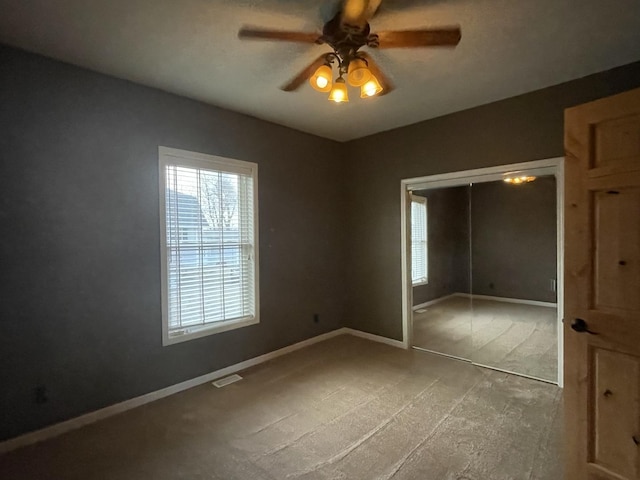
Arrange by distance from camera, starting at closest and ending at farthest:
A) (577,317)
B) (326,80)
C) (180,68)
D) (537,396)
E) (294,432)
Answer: (577,317) < (326,80) < (294,432) < (180,68) < (537,396)

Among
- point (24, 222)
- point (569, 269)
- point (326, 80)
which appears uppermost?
point (326, 80)

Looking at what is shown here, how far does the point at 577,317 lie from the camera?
1617 mm

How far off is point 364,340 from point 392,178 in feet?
6.89

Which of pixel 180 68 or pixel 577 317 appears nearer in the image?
pixel 577 317

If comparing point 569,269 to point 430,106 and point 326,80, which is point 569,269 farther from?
point 430,106

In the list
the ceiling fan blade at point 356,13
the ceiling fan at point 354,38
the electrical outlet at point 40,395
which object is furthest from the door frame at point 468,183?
the electrical outlet at point 40,395

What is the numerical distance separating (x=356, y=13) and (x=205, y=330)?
9.03 feet

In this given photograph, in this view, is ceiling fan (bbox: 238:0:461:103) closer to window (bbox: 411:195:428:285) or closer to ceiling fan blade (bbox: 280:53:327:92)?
ceiling fan blade (bbox: 280:53:327:92)

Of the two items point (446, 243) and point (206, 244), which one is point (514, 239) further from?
point (206, 244)

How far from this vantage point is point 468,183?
10.9ft

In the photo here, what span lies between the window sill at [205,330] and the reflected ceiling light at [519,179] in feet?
9.74

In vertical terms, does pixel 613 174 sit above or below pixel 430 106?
below

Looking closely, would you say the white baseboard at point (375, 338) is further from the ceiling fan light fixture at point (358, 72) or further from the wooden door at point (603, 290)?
the ceiling fan light fixture at point (358, 72)

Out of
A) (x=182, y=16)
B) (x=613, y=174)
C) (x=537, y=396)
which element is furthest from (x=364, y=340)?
(x=182, y=16)
